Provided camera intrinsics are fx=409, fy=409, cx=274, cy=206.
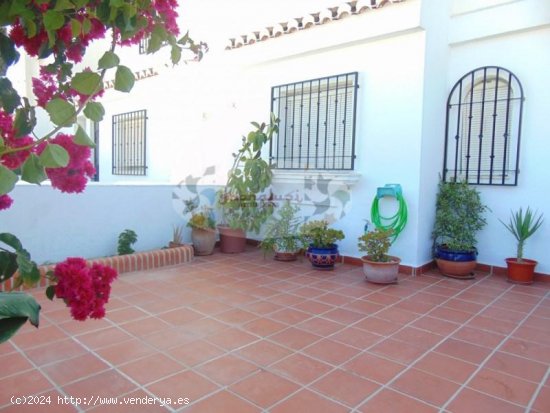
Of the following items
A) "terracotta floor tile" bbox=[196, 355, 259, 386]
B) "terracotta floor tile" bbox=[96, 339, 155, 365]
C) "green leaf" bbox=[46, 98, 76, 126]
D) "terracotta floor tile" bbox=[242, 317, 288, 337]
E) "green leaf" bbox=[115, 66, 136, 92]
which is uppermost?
"green leaf" bbox=[115, 66, 136, 92]

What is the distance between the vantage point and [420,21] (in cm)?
434

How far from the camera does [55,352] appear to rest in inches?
100

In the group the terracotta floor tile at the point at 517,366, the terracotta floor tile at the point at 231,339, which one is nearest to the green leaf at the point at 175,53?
the terracotta floor tile at the point at 231,339

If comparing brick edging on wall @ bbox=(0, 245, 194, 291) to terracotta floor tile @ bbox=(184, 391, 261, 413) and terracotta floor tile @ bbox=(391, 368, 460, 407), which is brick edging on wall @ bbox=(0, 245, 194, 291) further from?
terracotta floor tile @ bbox=(391, 368, 460, 407)

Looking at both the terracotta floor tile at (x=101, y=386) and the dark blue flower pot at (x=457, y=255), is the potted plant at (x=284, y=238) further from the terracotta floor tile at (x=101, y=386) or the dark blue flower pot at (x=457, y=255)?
the terracotta floor tile at (x=101, y=386)

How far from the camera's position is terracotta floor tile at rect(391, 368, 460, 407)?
213cm

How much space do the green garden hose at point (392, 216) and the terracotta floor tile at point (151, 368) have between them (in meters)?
3.01

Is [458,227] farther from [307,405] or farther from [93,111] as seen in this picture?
[93,111]

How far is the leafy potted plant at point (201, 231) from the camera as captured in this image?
216 inches

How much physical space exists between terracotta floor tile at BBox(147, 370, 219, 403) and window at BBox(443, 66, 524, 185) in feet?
13.0

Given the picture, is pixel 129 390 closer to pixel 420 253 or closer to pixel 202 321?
pixel 202 321

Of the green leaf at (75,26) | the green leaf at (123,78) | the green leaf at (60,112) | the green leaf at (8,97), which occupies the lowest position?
the green leaf at (60,112)

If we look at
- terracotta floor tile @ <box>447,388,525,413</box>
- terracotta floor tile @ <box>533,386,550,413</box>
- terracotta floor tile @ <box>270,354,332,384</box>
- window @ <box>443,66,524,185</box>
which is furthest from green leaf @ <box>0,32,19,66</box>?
window @ <box>443,66,524,185</box>

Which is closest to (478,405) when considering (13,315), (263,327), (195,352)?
(263,327)
